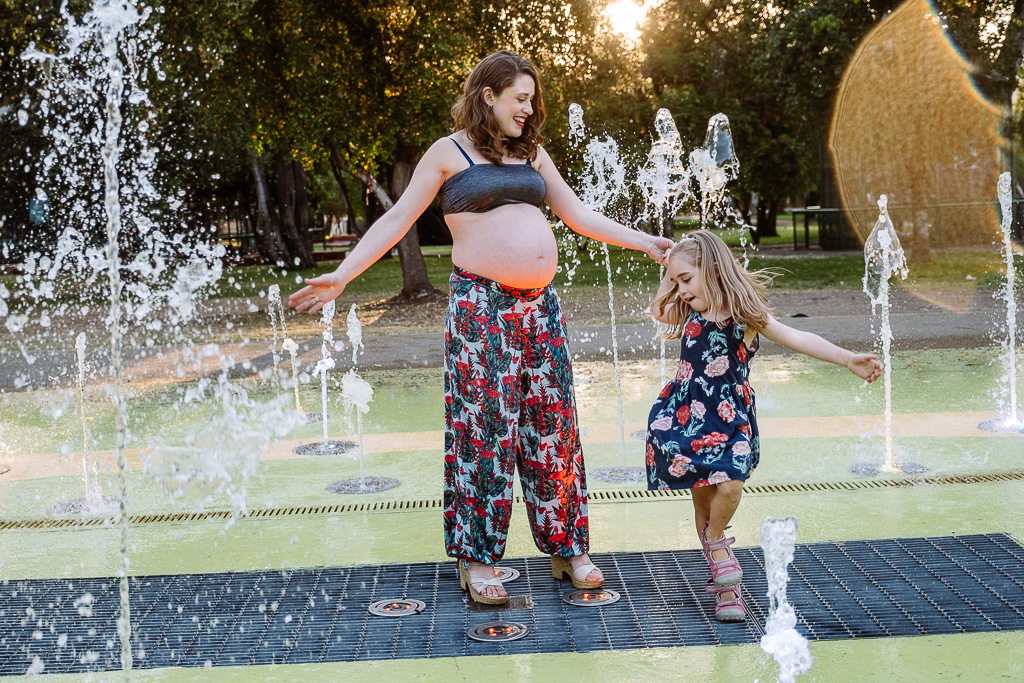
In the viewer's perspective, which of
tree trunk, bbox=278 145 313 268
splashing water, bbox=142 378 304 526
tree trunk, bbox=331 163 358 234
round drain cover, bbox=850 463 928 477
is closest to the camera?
splashing water, bbox=142 378 304 526

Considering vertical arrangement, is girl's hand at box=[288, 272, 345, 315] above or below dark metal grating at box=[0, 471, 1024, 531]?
above

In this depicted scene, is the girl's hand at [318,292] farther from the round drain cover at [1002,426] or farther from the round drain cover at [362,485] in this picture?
the round drain cover at [1002,426]

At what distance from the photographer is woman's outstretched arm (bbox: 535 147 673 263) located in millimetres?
3695

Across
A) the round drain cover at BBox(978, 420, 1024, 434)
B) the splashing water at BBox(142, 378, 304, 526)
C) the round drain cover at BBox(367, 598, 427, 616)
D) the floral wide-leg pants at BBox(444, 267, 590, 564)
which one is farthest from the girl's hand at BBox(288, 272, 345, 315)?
the round drain cover at BBox(978, 420, 1024, 434)

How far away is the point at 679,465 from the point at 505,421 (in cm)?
61

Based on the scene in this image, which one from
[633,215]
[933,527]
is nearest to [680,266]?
[933,527]

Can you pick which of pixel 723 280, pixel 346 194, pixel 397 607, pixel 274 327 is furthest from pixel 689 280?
pixel 346 194

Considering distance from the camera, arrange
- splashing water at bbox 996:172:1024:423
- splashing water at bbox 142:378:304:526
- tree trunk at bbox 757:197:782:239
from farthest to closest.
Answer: tree trunk at bbox 757:197:782:239 < splashing water at bbox 996:172:1024:423 < splashing water at bbox 142:378:304:526

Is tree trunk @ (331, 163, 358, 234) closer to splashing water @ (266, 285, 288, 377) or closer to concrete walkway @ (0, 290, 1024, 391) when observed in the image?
splashing water @ (266, 285, 288, 377)

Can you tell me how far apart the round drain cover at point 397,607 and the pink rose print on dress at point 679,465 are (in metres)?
0.95

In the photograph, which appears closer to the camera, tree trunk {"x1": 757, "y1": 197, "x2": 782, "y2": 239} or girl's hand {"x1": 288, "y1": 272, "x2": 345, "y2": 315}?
girl's hand {"x1": 288, "y1": 272, "x2": 345, "y2": 315}

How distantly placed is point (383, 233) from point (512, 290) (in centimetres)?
46

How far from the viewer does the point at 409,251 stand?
17453 millimetres

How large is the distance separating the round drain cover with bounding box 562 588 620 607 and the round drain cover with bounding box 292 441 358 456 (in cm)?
274
